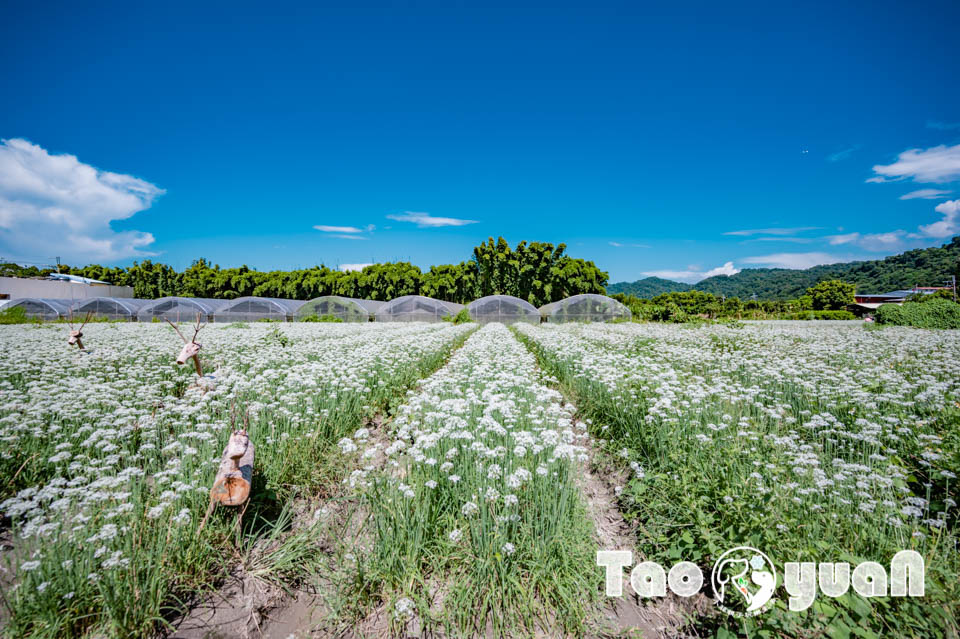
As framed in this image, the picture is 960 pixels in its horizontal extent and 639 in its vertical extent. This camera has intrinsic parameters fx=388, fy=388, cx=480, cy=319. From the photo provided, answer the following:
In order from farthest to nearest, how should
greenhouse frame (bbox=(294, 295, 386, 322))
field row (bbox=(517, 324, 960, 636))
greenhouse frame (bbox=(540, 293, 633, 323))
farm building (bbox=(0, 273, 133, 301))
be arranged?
farm building (bbox=(0, 273, 133, 301)) → greenhouse frame (bbox=(294, 295, 386, 322)) → greenhouse frame (bbox=(540, 293, 633, 323)) → field row (bbox=(517, 324, 960, 636))

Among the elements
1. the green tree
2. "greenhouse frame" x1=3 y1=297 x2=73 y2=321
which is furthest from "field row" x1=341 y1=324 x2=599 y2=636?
the green tree

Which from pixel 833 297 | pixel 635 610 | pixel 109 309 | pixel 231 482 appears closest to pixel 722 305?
pixel 833 297

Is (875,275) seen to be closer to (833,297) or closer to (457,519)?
(833,297)

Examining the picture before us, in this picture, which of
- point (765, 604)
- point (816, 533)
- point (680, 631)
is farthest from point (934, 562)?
point (680, 631)

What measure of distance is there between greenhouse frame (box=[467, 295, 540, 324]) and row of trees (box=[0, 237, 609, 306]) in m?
14.7

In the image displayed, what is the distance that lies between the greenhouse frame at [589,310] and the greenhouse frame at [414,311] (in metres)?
12.7

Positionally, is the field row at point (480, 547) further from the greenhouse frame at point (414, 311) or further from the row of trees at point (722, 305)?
the greenhouse frame at point (414, 311)

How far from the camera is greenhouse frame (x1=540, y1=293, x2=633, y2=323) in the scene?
41.5 meters

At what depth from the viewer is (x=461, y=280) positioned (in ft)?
197

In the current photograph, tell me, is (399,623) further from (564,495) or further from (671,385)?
(671,385)

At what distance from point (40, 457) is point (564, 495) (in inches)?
231

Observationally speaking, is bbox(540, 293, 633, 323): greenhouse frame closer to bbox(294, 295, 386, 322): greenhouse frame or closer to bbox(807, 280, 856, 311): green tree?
bbox(294, 295, 386, 322): greenhouse frame

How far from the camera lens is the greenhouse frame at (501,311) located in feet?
143

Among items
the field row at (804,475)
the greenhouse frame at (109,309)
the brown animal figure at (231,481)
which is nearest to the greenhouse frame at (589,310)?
the field row at (804,475)
